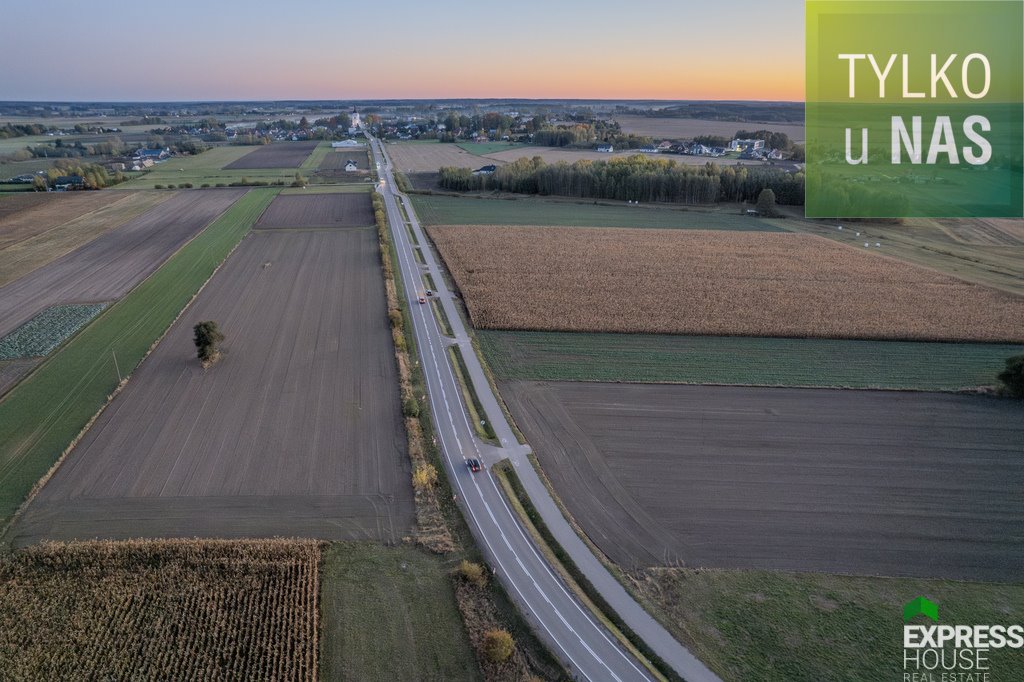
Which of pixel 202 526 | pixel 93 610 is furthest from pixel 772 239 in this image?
pixel 93 610

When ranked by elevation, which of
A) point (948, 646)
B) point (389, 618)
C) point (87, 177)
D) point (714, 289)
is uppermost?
point (87, 177)

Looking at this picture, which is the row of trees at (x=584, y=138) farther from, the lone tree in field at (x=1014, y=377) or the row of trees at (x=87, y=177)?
the lone tree in field at (x=1014, y=377)

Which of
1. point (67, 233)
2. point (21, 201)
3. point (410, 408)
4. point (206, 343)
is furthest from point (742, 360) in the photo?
point (21, 201)

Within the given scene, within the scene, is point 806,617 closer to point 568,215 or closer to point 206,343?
point 206,343

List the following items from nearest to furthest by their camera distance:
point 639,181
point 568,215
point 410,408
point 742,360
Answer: point 410,408 < point 742,360 < point 568,215 < point 639,181

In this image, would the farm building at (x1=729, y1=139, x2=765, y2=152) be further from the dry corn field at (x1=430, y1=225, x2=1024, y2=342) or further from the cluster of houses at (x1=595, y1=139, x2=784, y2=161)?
the dry corn field at (x1=430, y1=225, x2=1024, y2=342)

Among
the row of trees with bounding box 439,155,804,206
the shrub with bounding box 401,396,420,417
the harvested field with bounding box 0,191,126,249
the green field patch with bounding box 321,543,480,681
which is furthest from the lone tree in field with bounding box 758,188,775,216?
the harvested field with bounding box 0,191,126,249

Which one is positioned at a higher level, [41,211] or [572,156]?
[572,156]

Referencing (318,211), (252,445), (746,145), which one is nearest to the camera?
(252,445)
